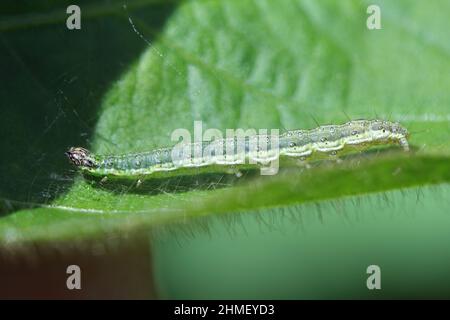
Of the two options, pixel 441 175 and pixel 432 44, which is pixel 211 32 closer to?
pixel 432 44

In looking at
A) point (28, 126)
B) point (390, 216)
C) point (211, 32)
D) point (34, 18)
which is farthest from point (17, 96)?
point (390, 216)

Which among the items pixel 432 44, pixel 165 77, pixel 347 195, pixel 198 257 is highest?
pixel 432 44

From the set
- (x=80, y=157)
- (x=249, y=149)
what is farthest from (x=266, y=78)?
(x=80, y=157)

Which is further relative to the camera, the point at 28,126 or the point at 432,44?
the point at 432,44

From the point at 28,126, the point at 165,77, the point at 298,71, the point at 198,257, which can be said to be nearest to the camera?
the point at 28,126

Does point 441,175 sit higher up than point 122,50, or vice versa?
point 122,50

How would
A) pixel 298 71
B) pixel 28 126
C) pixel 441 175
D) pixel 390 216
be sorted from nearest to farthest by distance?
1. pixel 441 175
2. pixel 28 126
3. pixel 298 71
4. pixel 390 216
